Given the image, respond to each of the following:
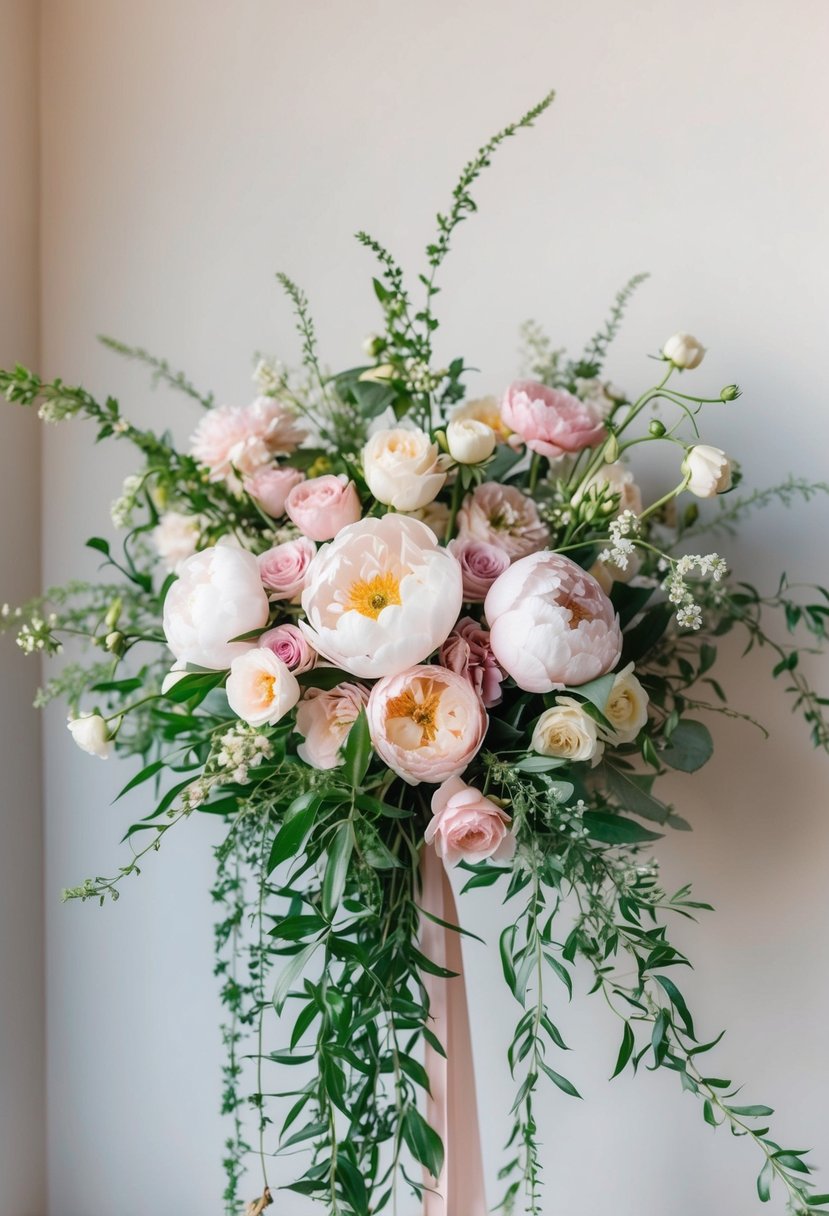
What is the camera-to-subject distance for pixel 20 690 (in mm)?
1211

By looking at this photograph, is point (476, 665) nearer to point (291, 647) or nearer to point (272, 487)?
point (291, 647)

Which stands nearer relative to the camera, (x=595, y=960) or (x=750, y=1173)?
(x=595, y=960)

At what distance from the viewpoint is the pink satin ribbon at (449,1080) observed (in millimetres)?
896

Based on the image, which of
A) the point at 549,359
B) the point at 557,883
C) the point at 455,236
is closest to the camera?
the point at 557,883

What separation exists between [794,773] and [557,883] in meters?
0.41

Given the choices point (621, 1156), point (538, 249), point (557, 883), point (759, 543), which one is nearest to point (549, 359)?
point (538, 249)

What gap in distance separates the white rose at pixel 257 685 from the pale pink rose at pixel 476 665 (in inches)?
5.0

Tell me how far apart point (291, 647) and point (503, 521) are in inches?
8.8

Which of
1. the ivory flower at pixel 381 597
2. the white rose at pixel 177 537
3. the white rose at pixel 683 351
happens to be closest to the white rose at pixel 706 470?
the white rose at pixel 683 351

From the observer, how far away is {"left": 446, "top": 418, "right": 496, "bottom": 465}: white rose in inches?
32.9

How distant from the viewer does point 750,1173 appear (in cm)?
107

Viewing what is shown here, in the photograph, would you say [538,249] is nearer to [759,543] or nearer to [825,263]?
[825,263]

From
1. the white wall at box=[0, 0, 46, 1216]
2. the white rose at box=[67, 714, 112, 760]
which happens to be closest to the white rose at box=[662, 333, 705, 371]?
the white rose at box=[67, 714, 112, 760]

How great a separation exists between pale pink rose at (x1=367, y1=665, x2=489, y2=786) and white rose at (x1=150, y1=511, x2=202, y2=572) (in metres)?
0.36
